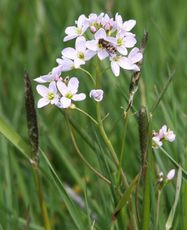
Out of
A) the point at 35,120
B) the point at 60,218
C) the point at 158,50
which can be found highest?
the point at 35,120

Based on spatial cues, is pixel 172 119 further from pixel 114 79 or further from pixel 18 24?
pixel 18 24

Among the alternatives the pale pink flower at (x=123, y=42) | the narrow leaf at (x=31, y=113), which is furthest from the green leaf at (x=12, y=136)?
the pale pink flower at (x=123, y=42)

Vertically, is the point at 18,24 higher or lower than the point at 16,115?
higher

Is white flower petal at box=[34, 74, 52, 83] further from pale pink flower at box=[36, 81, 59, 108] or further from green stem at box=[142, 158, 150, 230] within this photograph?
green stem at box=[142, 158, 150, 230]

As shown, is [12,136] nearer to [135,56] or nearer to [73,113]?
[135,56]

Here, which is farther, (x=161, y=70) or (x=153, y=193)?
(x=161, y=70)

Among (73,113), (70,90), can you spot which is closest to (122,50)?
(70,90)

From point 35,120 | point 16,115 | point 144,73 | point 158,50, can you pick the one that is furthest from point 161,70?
point 35,120
